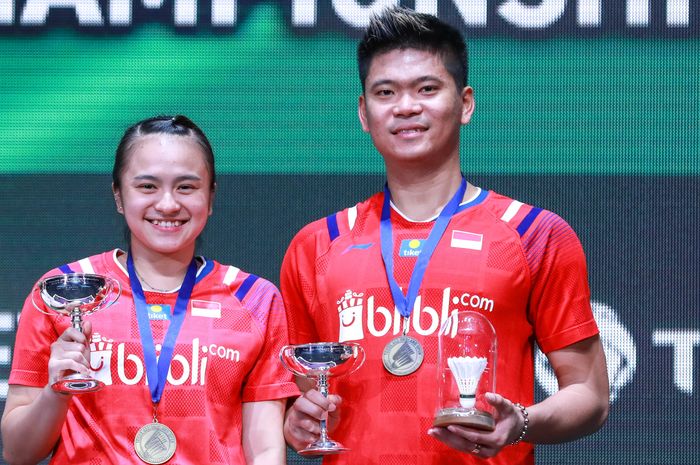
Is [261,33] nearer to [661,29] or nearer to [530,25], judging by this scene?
[530,25]

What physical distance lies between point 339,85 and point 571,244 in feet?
4.37

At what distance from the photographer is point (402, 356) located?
2875 mm

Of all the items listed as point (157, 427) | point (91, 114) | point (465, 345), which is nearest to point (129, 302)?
point (157, 427)

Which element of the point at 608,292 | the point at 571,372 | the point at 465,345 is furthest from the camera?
the point at 608,292

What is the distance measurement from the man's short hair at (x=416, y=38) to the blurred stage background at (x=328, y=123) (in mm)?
910

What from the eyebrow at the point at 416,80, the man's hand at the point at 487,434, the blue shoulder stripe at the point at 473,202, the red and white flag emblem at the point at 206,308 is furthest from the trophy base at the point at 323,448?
the eyebrow at the point at 416,80

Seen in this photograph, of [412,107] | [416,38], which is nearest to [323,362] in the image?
[412,107]

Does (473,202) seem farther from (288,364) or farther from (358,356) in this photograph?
(288,364)

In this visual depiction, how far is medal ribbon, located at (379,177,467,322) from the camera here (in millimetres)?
2922

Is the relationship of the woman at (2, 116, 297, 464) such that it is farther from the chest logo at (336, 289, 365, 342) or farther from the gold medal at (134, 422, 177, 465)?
the chest logo at (336, 289, 365, 342)

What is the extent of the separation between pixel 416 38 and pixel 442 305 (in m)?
0.65

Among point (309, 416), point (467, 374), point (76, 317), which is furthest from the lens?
point (309, 416)

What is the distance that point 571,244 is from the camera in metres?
2.97

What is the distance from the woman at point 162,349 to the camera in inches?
112
